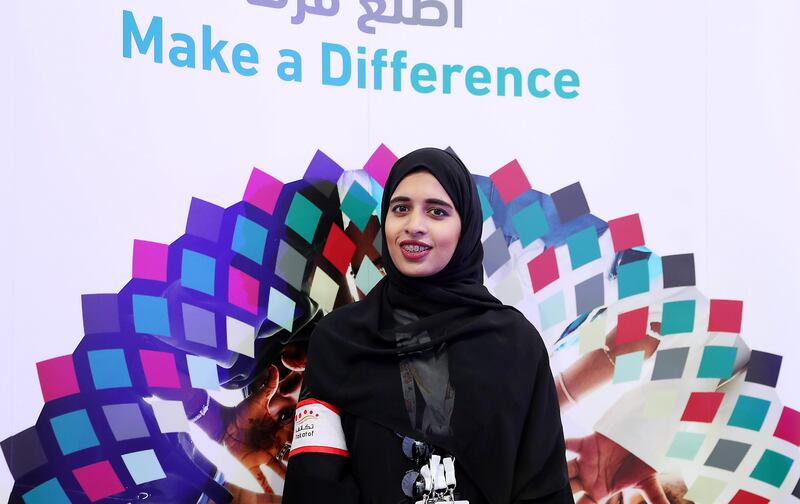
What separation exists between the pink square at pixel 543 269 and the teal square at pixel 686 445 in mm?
514

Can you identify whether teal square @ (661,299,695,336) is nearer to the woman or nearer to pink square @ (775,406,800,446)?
pink square @ (775,406,800,446)

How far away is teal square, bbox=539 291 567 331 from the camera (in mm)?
1932

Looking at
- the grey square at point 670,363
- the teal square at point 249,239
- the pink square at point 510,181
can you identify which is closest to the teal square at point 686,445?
the grey square at point 670,363

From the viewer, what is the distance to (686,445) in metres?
2.01

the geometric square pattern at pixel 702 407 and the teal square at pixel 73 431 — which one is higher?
the teal square at pixel 73 431

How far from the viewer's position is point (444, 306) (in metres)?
1.57

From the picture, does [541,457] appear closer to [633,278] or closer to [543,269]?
[543,269]

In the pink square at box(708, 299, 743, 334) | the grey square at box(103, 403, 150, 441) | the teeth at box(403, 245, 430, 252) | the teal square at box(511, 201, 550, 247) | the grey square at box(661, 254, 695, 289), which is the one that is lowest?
the grey square at box(103, 403, 150, 441)

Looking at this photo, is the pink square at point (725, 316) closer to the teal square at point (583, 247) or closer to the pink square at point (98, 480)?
the teal square at point (583, 247)

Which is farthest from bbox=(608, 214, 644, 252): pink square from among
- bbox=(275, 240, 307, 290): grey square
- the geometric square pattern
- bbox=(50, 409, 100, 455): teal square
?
bbox=(50, 409, 100, 455): teal square

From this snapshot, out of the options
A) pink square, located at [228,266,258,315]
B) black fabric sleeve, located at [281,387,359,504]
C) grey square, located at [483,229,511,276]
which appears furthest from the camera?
grey square, located at [483,229,511,276]

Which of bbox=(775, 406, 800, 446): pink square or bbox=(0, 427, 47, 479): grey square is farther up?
bbox=(0, 427, 47, 479): grey square

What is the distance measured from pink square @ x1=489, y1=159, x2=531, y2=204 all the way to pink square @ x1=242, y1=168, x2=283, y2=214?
51cm

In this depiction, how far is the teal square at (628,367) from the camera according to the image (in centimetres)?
197
